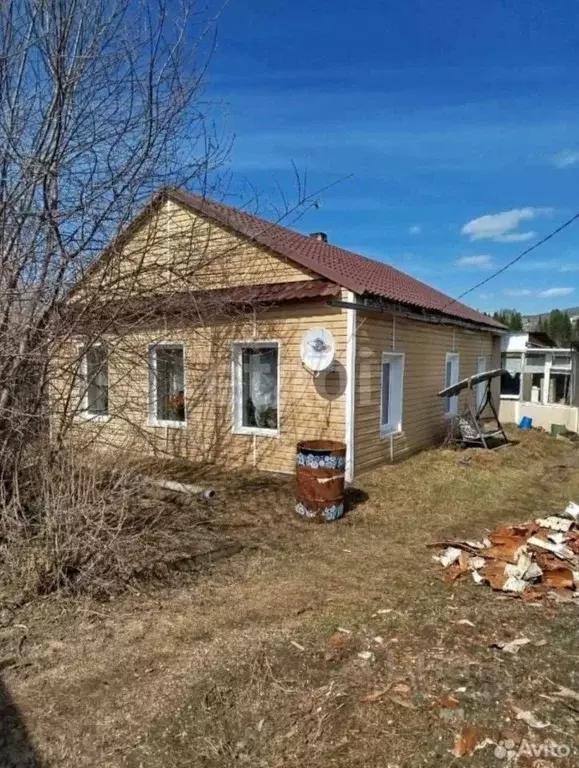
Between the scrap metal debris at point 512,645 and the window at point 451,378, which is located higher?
the window at point 451,378

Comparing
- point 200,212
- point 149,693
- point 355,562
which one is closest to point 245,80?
point 200,212

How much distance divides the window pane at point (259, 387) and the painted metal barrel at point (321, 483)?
8.01 ft

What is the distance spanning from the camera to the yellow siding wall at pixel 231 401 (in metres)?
8.00

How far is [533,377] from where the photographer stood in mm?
18000

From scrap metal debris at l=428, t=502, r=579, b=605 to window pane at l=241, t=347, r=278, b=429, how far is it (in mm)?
4183

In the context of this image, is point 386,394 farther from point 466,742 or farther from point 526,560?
point 466,742

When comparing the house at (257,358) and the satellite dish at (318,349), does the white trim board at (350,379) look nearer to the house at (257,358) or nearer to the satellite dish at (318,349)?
the house at (257,358)

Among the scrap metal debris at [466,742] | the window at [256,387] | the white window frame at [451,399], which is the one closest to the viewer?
the scrap metal debris at [466,742]

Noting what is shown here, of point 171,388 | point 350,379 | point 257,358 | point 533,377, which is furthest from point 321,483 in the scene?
point 533,377

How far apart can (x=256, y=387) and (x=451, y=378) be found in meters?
6.03

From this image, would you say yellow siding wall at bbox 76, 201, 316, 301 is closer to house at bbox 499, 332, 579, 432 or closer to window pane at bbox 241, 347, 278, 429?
window pane at bbox 241, 347, 278, 429

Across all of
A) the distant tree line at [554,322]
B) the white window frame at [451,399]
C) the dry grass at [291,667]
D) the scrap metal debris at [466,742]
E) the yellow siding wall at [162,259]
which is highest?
the distant tree line at [554,322]

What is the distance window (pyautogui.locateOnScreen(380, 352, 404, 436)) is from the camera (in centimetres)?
941

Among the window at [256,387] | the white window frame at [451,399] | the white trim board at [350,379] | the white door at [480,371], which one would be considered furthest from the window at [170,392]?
the white door at [480,371]
